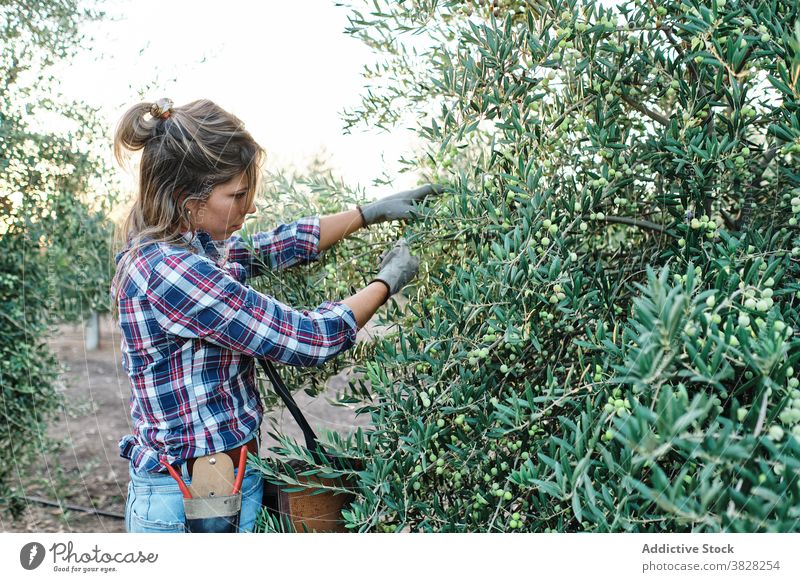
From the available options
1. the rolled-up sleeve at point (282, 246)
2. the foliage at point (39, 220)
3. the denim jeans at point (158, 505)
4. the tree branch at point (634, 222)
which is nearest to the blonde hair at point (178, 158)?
the rolled-up sleeve at point (282, 246)

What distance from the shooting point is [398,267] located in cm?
167

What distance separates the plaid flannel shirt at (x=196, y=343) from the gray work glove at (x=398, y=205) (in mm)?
386

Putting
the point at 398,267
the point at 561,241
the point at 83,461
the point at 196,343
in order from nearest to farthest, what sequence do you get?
1. the point at 561,241
2. the point at 196,343
3. the point at 398,267
4. the point at 83,461

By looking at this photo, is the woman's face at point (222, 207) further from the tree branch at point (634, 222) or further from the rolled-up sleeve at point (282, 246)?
the tree branch at point (634, 222)

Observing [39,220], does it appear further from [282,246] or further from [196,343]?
[196,343]

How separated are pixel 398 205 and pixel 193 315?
67cm

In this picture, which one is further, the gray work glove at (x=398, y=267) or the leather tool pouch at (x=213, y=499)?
the gray work glove at (x=398, y=267)

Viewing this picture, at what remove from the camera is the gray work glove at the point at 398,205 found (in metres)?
1.80

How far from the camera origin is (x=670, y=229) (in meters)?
1.54
